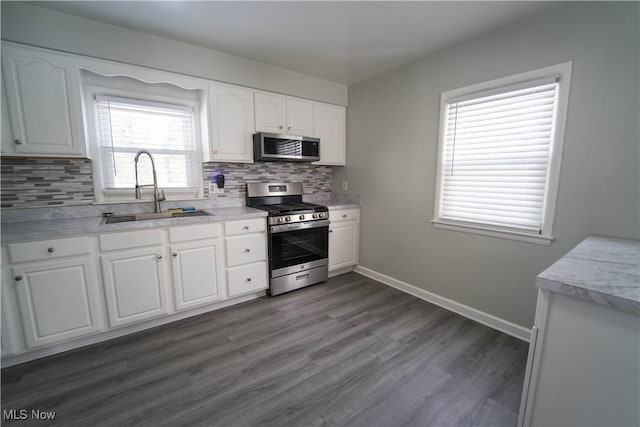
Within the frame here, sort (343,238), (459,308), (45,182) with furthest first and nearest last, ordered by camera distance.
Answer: (343,238) < (459,308) < (45,182)

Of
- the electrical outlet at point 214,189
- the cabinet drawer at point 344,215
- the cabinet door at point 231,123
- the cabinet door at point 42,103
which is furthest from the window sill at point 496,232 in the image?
the cabinet door at point 42,103

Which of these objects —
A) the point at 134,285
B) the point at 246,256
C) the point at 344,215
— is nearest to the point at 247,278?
the point at 246,256

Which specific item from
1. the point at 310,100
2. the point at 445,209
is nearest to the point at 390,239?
the point at 445,209

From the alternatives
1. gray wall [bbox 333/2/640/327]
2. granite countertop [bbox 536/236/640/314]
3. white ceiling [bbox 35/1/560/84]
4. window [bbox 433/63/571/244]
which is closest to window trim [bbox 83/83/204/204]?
white ceiling [bbox 35/1/560/84]

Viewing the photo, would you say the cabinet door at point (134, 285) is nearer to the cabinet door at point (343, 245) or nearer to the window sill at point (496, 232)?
the cabinet door at point (343, 245)

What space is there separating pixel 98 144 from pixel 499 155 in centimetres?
345

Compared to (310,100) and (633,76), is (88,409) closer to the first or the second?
(310,100)

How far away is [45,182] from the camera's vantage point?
2.13 metres

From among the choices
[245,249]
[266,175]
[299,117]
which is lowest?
[245,249]

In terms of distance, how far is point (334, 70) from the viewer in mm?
2986

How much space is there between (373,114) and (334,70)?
0.68m

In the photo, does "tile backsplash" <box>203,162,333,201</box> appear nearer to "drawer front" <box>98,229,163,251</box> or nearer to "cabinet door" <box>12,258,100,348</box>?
"drawer front" <box>98,229,163,251</box>

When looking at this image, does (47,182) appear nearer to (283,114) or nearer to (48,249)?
(48,249)

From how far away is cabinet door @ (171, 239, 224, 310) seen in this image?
2271mm
